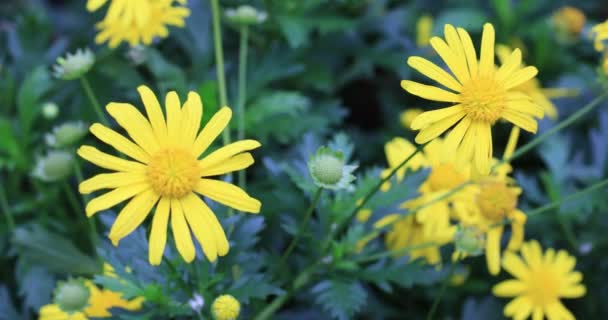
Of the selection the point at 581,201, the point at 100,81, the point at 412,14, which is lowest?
the point at 581,201

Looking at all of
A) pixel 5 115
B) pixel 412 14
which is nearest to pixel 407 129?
pixel 412 14

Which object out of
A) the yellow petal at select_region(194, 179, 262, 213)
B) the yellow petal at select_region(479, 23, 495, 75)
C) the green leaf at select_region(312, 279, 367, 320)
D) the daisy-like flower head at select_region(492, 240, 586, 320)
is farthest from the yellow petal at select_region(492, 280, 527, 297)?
the yellow petal at select_region(194, 179, 262, 213)

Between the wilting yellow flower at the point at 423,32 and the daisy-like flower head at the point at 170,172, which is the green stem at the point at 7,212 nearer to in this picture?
the daisy-like flower head at the point at 170,172

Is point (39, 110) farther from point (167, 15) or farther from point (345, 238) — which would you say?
point (345, 238)

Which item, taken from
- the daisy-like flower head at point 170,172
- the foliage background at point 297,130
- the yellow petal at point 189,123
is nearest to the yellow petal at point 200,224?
the daisy-like flower head at point 170,172

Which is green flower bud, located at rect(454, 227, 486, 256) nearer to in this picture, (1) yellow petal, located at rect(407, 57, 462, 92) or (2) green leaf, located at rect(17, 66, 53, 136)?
(1) yellow petal, located at rect(407, 57, 462, 92)

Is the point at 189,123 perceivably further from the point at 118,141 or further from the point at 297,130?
the point at 297,130

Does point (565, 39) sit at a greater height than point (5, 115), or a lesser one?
greater
